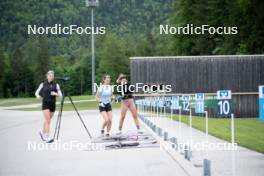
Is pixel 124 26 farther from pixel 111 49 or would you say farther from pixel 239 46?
pixel 239 46

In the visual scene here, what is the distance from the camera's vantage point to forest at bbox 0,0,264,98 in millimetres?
67188

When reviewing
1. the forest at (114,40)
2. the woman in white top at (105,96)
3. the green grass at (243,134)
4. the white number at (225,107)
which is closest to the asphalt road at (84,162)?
the white number at (225,107)

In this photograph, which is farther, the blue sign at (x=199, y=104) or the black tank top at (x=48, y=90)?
the black tank top at (x=48, y=90)

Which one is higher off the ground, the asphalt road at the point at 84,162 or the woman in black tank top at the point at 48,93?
the woman in black tank top at the point at 48,93

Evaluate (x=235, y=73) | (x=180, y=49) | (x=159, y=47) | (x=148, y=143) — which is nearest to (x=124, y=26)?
(x=159, y=47)

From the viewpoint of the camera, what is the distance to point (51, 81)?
15.6m

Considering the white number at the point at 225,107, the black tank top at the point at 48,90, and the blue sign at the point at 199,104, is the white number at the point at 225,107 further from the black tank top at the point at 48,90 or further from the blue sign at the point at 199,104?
the black tank top at the point at 48,90

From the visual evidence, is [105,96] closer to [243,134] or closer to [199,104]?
[199,104]

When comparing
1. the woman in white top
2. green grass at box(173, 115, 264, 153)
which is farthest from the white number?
the woman in white top

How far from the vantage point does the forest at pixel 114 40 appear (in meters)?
67.2

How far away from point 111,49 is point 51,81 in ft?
310

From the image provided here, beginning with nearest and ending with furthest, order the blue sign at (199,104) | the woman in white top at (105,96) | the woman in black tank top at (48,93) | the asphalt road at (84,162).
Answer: the asphalt road at (84,162) < the blue sign at (199,104) < the woman in black tank top at (48,93) < the woman in white top at (105,96)

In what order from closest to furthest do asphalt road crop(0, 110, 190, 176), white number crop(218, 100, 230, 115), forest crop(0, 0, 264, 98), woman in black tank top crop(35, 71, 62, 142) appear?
asphalt road crop(0, 110, 190, 176)
white number crop(218, 100, 230, 115)
woman in black tank top crop(35, 71, 62, 142)
forest crop(0, 0, 264, 98)

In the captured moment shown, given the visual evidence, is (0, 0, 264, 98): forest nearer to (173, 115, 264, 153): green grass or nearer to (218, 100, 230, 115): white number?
(173, 115, 264, 153): green grass
